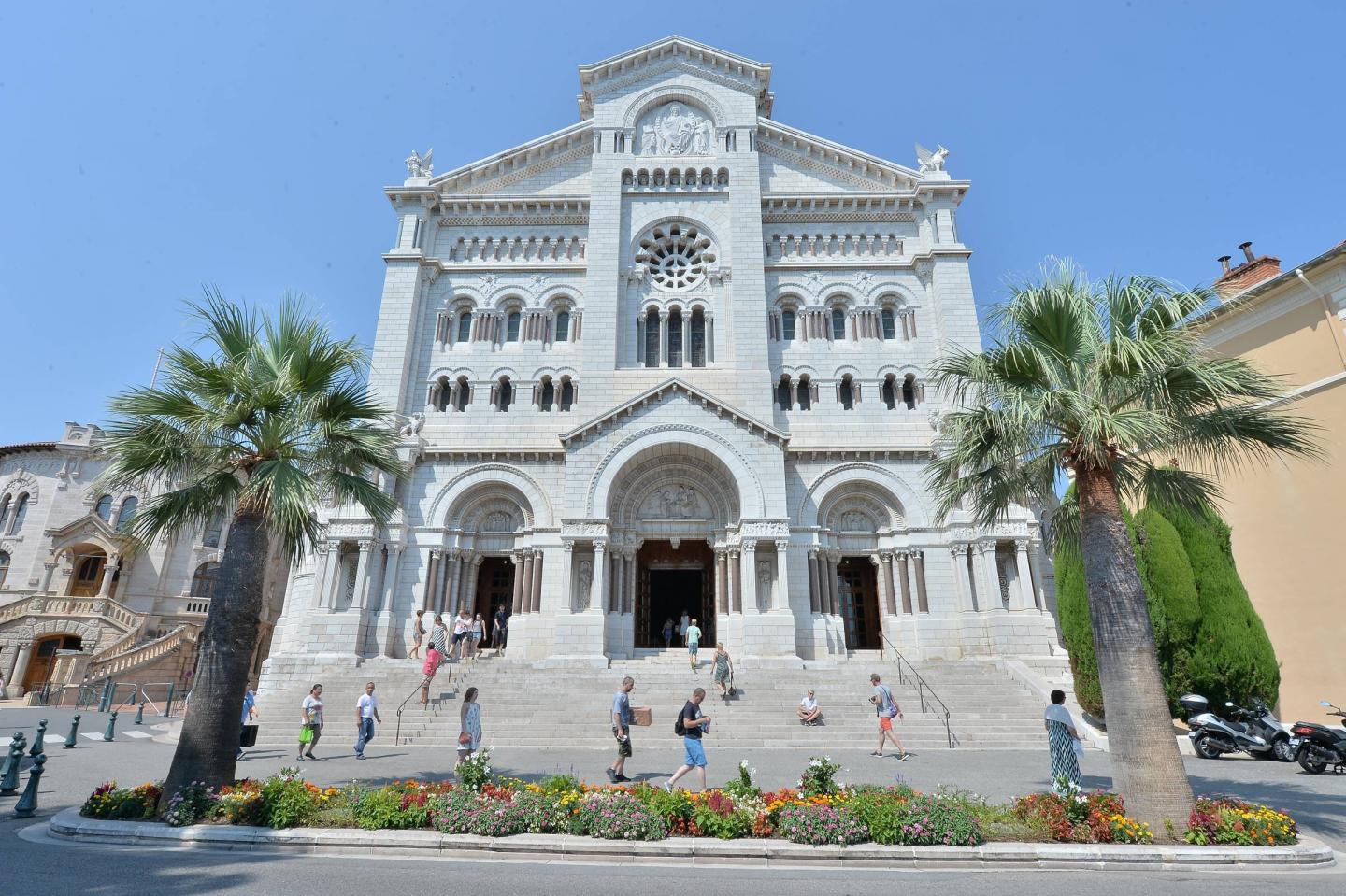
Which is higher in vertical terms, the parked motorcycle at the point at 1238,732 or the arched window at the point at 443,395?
the arched window at the point at 443,395

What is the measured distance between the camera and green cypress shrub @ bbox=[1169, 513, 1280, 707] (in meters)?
15.9

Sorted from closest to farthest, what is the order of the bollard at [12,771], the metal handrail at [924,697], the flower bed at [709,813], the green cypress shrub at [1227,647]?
the flower bed at [709,813]
the bollard at [12,771]
the green cypress shrub at [1227,647]
the metal handrail at [924,697]

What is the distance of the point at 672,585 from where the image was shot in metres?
26.9

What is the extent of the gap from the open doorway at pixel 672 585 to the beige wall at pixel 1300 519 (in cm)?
1588

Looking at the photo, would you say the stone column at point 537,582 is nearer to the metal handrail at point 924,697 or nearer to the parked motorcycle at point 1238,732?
the metal handrail at point 924,697

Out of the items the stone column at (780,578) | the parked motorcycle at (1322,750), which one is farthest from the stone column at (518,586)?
the parked motorcycle at (1322,750)

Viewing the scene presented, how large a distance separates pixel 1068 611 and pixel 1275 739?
4580 mm

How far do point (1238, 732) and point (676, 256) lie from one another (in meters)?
23.5

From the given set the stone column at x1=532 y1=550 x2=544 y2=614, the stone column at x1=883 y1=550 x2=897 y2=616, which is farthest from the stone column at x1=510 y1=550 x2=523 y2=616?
the stone column at x1=883 y1=550 x2=897 y2=616

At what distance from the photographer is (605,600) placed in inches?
904

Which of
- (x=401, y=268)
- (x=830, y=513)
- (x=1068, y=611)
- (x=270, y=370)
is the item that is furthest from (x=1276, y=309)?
(x=401, y=268)

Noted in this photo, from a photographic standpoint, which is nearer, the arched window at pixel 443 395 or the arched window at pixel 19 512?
the arched window at pixel 443 395

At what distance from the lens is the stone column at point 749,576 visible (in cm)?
2245

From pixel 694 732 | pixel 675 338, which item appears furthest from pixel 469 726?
pixel 675 338
